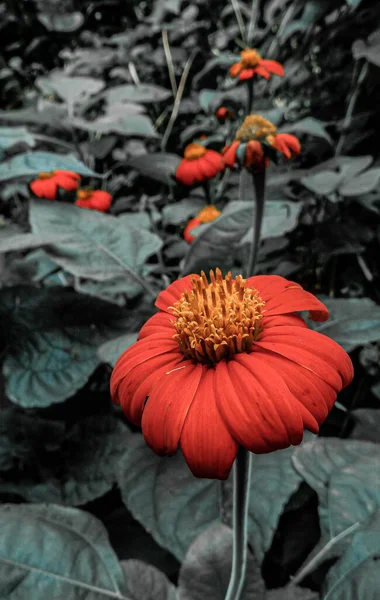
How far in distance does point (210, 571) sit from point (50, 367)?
445 millimetres

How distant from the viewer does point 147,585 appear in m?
0.58

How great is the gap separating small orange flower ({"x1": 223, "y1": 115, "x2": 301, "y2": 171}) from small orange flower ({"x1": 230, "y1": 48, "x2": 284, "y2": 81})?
48 cm

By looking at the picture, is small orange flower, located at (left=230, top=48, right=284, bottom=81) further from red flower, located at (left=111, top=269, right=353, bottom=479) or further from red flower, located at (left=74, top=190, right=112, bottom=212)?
red flower, located at (left=111, top=269, right=353, bottom=479)

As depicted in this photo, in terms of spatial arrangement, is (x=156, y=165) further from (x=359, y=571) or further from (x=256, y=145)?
(x=359, y=571)

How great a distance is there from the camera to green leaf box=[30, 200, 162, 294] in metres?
0.87

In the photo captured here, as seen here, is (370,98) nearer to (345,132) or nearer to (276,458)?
(345,132)

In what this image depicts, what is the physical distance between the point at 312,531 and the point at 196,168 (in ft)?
3.12

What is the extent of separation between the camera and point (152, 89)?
170 centimetres

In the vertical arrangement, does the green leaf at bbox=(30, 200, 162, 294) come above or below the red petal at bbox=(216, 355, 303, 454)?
below

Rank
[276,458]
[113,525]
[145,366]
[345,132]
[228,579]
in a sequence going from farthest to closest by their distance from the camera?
1. [345,132]
2. [113,525]
3. [276,458]
4. [228,579]
5. [145,366]

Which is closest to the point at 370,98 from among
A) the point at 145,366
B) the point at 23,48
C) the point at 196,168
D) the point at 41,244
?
the point at 196,168

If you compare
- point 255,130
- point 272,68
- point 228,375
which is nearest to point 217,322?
point 228,375

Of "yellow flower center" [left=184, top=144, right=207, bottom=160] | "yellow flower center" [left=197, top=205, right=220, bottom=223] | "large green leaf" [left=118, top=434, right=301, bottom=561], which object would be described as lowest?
"large green leaf" [left=118, top=434, right=301, bottom=561]

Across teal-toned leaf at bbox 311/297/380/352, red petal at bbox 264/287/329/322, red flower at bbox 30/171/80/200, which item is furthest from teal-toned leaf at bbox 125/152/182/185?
red petal at bbox 264/287/329/322
